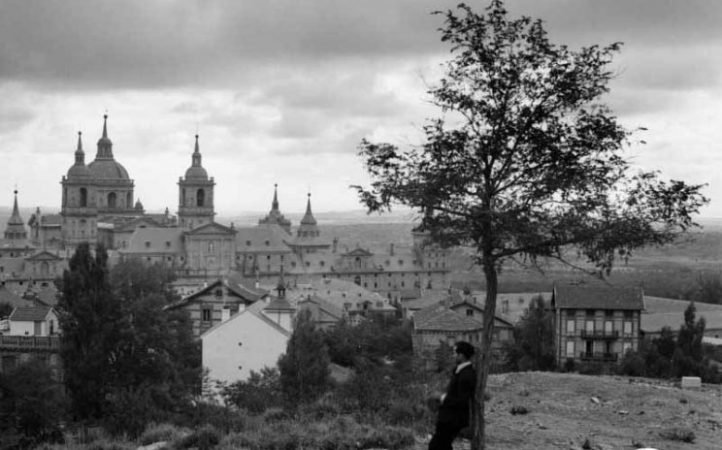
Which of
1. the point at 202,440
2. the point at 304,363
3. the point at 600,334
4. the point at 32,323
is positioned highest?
the point at 202,440

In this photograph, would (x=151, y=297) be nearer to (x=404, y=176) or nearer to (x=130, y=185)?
(x=404, y=176)

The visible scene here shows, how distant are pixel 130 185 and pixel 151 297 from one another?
105m

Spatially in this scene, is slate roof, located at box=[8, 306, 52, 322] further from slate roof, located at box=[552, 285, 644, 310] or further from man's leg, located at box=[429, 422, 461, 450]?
man's leg, located at box=[429, 422, 461, 450]

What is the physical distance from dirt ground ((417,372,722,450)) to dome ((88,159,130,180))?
125 m

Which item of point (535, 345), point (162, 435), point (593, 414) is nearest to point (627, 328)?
point (535, 345)

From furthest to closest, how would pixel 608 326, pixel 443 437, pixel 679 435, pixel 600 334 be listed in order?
1. pixel 608 326
2. pixel 600 334
3. pixel 679 435
4. pixel 443 437

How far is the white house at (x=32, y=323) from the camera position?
52.5 m

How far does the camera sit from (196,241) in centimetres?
12212

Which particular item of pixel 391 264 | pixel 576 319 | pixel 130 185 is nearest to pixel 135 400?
pixel 576 319

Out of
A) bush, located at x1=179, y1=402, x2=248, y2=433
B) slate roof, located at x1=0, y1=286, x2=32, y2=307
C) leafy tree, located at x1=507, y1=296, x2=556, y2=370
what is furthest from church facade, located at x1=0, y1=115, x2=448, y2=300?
bush, located at x1=179, y1=402, x2=248, y2=433

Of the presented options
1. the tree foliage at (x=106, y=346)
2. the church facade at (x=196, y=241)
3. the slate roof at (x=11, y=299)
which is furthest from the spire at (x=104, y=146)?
the tree foliage at (x=106, y=346)

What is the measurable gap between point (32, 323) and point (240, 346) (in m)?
15.3

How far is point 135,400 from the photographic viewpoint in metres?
20.7

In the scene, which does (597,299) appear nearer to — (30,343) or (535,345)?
(535,345)
